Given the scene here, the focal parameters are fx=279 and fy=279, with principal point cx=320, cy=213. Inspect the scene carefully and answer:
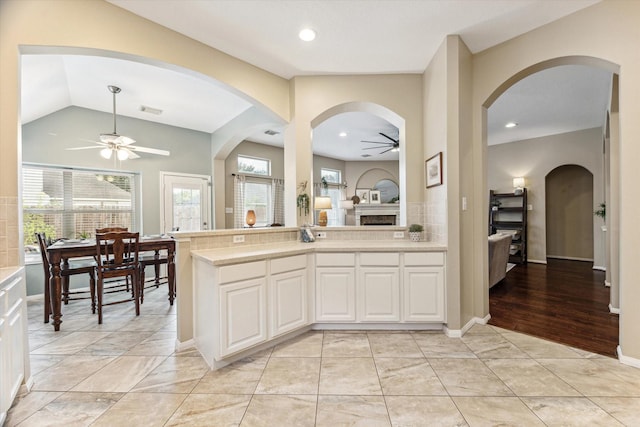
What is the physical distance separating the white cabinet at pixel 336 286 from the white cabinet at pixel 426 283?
56 centimetres

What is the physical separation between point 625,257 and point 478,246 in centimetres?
105

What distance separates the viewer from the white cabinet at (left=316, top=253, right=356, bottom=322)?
9.38 ft

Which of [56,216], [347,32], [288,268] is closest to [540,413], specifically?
[288,268]

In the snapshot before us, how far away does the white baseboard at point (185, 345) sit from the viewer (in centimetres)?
253

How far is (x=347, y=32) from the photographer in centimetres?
268

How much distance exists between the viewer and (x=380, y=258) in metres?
2.84

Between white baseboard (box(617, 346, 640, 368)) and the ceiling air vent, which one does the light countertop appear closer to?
white baseboard (box(617, 346, 640, 368))

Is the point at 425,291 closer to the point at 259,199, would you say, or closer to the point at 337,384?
the point at 337,384

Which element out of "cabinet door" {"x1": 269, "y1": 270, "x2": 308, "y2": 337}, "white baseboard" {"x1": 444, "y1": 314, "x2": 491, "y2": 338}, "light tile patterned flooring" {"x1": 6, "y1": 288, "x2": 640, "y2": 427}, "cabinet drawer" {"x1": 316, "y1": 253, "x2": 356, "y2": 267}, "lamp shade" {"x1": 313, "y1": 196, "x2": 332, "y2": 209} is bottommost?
"light tile patterned flooring" {"x1": 6, "y1": 288, "x2": 640, "y2": 427}

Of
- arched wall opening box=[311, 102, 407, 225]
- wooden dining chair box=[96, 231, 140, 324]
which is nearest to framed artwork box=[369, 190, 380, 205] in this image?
arched wall opening box=[311, 102, 407, 225]

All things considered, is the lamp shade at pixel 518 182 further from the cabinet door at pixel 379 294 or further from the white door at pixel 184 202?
the white door at pixel 184 202

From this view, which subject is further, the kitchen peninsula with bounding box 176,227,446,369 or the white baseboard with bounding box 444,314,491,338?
the white baseboard with bounding box 444,314,491,338

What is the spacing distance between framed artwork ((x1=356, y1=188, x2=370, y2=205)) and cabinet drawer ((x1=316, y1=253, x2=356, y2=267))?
5737mm

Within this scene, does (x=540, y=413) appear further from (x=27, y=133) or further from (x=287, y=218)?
(x=27, y=133)
